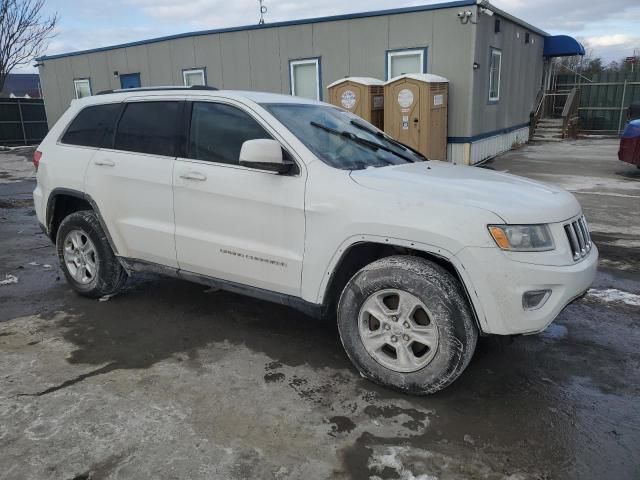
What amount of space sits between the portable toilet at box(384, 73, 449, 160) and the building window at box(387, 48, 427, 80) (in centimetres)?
98

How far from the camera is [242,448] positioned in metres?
2.71

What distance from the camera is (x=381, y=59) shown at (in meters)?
12.6

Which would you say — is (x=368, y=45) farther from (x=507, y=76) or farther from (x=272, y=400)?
(x=272, y=400)

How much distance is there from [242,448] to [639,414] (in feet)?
7.32

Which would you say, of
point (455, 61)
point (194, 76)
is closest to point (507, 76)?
point (455, 61)

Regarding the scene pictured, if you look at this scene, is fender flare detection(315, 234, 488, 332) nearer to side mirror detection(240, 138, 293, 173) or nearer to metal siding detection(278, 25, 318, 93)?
side mirror detection(240, 138, 293, 173)

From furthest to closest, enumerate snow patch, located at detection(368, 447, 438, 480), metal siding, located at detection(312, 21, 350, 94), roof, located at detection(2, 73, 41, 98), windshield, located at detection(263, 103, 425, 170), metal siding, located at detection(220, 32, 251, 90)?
Result: roof, located at detection(2, 73, 41, 98) < metal siding, located at detection(220, 32, 251, 90) < metal siding, located at detection(312, 21, 350, 94) < windshield, located at detection(263, 103, 425, 170) < snow patch, located at detection(368, 447, 438, 480)

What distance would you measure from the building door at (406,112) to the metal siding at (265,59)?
4.30m

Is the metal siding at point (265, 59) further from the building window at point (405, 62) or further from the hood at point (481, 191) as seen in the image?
the hood at point (481, 191)

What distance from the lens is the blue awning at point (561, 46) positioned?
19.7 meters

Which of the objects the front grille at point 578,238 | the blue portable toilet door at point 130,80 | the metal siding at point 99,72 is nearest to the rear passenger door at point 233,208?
the front grille at point 578,238

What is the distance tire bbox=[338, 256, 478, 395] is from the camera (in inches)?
118

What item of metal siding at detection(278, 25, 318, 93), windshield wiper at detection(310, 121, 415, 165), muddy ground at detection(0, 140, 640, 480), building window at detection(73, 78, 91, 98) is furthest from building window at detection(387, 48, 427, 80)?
building window at detection(73, 78, 91, 98)

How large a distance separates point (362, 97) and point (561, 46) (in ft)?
41.0
